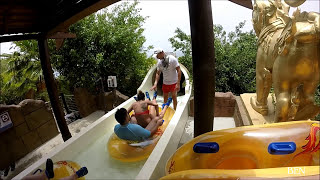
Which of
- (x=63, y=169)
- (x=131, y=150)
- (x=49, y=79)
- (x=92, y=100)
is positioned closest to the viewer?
(x=63, y=169)

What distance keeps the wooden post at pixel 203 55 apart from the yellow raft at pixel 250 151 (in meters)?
0.30

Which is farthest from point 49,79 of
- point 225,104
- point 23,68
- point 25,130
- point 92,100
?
point 225,104

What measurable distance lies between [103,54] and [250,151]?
257 inches

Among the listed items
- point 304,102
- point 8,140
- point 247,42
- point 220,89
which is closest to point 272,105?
point 304,102

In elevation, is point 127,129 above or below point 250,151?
below

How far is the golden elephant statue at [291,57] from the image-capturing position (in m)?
2.00

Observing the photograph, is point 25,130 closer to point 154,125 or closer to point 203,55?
point 154,125

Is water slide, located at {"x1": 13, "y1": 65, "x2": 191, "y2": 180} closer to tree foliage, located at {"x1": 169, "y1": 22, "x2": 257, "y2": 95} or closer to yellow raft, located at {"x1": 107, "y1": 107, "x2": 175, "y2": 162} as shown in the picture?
yellow raft, located at {"x1": 107, "y1": 107, "x2": 175, "y2": 162}

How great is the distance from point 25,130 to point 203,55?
15.4 feet

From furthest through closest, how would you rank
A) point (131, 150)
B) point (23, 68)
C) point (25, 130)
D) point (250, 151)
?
point (23, 68) → point (25, 130) → point (131, 150) → point (250, 151)

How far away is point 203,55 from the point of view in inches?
72.4

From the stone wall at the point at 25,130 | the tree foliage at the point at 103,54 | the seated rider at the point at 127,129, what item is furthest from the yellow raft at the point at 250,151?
A: the tree foliage at the point at 103,54

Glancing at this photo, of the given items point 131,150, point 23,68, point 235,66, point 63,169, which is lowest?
point 131,150

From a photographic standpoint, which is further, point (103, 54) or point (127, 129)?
point (103, 54)
